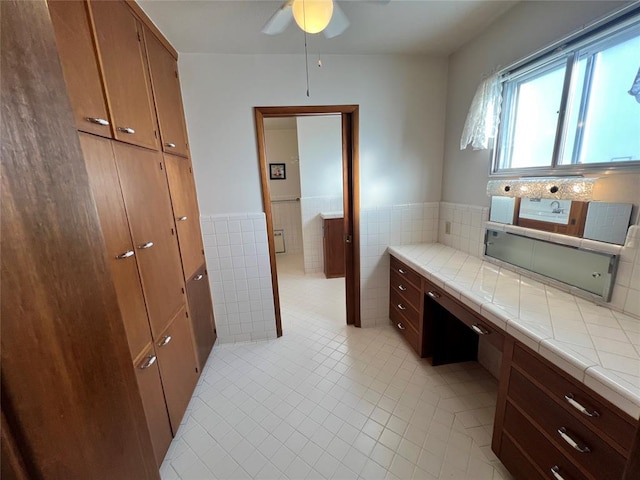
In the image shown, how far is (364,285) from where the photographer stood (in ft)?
8.16

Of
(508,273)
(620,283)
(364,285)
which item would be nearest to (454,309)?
(508,273)

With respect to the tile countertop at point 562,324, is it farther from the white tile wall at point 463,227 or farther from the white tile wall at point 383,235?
the white tile wall at point 383,235

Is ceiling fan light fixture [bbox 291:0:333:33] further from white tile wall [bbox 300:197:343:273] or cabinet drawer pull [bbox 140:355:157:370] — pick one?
white tile wall [bbox 300:197:343:273]

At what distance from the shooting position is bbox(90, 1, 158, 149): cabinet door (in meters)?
1.13

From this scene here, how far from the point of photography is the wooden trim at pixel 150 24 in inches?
53.7

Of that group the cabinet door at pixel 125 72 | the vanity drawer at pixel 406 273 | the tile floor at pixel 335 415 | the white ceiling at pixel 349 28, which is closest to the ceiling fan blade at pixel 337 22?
the white ceiling at pixel 349 28

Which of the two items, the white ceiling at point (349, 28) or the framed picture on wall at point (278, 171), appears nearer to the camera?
the white ceiling at point (349, 28)

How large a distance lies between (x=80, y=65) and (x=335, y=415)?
7.03 feet

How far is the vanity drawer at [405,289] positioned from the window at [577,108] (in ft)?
3.42

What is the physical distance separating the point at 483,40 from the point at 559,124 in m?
0.87

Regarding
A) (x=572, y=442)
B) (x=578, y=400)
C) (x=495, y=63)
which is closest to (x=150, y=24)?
(x=495, y=63)

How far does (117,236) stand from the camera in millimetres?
1122

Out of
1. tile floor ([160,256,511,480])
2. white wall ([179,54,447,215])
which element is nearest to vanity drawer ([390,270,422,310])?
tile floor ([160,256,511,480])

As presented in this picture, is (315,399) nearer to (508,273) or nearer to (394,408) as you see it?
(394,408)
